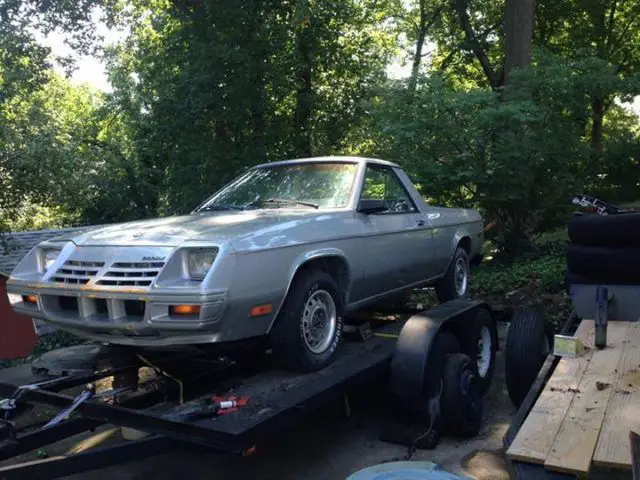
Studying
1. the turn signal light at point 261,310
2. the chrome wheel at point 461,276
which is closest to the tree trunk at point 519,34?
the chrome wheel at point 461,276

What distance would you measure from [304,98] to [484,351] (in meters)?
8.50

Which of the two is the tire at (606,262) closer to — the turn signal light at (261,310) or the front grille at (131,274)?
the turn signal light at (261,310)

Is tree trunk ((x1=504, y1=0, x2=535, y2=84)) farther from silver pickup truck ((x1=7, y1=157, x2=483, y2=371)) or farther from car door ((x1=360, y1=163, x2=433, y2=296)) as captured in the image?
silver pickup truck ((x1=7, y1=157, x2=483, y2=371))

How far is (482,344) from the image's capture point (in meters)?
5.86

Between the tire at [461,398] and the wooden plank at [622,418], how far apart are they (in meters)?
1.36

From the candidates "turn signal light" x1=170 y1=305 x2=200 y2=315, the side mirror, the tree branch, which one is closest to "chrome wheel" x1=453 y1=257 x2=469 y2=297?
the side mirror

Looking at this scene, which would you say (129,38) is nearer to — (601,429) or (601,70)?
(601,70)

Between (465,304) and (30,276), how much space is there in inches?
138

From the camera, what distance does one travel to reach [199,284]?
345 cm

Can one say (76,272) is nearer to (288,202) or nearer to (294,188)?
(288,202)

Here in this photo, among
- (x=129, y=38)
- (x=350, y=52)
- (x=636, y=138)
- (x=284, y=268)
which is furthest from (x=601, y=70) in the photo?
(x=636, y=138)

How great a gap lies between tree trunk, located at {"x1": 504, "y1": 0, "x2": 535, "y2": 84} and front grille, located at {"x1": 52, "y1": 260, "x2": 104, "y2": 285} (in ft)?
38.7

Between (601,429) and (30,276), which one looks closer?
(601,429)

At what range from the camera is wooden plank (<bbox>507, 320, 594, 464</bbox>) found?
2439mm
